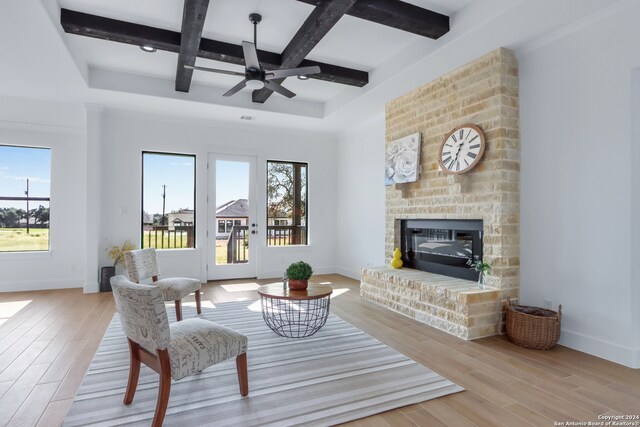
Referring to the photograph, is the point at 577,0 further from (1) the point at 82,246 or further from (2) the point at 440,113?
(1) the point at 82,246

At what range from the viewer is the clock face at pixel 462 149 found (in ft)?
12.5

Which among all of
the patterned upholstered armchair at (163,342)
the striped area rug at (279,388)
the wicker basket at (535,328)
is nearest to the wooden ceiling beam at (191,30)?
the patterned upholstered armchair at (163,342)

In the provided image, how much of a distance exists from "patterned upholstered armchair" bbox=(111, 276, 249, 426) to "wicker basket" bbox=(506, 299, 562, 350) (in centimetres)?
249

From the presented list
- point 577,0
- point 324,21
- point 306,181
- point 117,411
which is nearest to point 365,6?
point 324,21

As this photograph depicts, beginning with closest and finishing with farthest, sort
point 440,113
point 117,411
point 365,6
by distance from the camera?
point 117,411, point 365,6, point 440,113

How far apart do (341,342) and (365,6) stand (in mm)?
3079

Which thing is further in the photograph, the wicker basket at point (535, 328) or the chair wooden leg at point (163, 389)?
the wicker basket at point (535, 328)

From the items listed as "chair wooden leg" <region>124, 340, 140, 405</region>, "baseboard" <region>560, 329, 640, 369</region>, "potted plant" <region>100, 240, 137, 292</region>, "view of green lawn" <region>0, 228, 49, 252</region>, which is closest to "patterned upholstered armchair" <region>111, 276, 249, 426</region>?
"chair wooden leg" <region>124, 340, 140, 405</region>

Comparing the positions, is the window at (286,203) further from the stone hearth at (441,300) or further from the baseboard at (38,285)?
the baseboard at (38,285)

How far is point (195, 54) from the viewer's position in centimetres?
393

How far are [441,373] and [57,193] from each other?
6.33 meters

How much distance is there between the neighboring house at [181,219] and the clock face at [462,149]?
4.35 meters

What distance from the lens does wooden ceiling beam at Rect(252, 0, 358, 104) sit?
3.09 m

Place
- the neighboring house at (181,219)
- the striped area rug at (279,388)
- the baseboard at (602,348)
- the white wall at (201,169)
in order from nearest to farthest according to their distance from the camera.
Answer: the striped area rug at (279,388) < the baseboard at (602,348) < the white wall at (201,169) < the neighboring house at (181,219)
